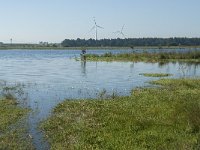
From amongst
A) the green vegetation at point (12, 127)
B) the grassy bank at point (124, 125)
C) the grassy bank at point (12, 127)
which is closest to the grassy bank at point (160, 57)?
the grassy bank at point (124, 125)

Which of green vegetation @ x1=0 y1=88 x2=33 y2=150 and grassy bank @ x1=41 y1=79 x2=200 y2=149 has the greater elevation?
grassy bank @ x1=41 y1=79 x2=200 y2=149

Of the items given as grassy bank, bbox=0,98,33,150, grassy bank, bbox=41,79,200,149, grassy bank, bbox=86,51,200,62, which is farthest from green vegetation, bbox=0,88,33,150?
grassy bank, bbox=86,51,200,62

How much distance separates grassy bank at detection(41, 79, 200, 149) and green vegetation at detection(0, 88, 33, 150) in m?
0.99

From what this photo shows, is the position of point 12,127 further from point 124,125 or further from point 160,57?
point 160,57

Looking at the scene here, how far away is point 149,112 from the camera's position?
780 inches

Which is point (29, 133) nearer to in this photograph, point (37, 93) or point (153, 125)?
point (153, 125)

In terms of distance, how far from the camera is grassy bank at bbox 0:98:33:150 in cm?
1480

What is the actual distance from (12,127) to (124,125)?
478 centimetres

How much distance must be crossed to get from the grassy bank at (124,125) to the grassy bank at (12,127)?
1.00m

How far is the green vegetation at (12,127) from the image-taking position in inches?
583

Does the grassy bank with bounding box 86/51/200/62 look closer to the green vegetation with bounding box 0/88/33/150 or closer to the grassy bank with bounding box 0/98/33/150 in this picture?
the green vegetation with bounding box 0/88/33/150

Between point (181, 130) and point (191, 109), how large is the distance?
1071 mm

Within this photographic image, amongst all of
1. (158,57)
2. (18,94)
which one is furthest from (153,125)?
(158,57)

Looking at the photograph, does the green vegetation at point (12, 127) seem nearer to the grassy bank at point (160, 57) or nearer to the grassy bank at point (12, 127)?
the grassy bank at point (12, 127)
